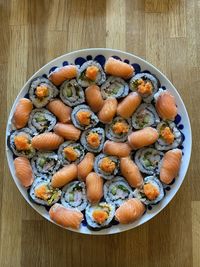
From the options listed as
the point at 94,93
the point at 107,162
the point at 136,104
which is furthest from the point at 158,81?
the point at 107,162

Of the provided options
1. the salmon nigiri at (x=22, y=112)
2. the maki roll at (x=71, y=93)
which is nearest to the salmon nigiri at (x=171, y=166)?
the maki roll at (x=71, y=93)

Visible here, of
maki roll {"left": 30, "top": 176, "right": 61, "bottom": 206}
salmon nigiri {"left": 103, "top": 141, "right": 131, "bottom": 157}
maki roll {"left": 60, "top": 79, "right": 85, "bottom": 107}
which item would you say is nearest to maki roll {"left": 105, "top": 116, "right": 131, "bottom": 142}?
salmon nigiri {"left": 103, "top": 141, "right": 131, "bottom": 157}

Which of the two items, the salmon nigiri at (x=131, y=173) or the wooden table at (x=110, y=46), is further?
the wooden table at (x=110, y=46)

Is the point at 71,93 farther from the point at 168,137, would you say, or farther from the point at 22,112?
the point at 168,137

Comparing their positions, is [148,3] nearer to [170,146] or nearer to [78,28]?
[78,28]

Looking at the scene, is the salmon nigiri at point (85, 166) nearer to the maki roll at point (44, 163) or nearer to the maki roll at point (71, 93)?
the maki roll at point (44, 163)

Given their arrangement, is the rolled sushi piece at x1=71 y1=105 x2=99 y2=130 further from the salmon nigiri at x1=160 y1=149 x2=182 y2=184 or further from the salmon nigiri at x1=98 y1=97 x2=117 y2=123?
the salmon nigiri at x1=160 y1=149 x2=182 y2=184
